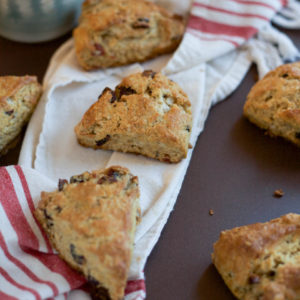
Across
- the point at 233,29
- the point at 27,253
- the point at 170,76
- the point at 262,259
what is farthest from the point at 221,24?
the point at 27,253

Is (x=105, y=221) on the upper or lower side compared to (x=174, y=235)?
upper

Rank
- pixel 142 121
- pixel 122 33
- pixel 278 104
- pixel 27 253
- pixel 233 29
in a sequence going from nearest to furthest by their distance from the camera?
pixel 27 253
pixel 142 121
pixel 278 104
pixel 122 33
pixel 233 29

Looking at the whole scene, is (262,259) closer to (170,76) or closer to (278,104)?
(278,104)

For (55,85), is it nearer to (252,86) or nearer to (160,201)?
(160,201)

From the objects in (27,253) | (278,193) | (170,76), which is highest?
(170,76)

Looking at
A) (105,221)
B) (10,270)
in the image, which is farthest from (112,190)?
(10,270)

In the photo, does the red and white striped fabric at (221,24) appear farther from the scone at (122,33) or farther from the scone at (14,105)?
the scone at (14,105)

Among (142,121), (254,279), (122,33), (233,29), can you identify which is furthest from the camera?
(233,29)
